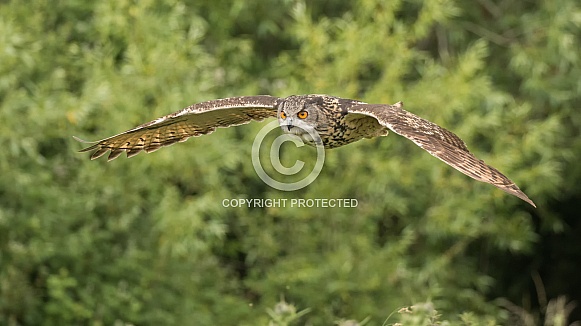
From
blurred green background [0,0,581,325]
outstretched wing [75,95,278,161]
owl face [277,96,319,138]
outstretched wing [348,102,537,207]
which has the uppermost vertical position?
blurred green background [0,0,581,325]

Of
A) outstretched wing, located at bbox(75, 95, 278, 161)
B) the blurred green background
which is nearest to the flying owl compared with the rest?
outstretched wing, located at bbox(75, 95, 278, 161)

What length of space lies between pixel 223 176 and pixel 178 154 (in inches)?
28.7

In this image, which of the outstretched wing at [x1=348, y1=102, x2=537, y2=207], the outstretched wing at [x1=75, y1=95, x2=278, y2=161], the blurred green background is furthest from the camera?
the blurred green background

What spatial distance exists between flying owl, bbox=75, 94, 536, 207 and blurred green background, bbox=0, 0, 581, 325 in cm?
242

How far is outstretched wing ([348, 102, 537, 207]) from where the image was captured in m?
4.26

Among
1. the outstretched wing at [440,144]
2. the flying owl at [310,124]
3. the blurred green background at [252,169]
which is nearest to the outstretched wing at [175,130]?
the flying owl at [310,124]

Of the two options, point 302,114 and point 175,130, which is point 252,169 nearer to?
point 175,130

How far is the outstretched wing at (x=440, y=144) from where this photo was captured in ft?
14.0

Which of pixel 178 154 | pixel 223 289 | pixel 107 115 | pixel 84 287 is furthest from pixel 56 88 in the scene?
pixel 223 289

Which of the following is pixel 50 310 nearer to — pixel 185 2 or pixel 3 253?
pixel 3 253

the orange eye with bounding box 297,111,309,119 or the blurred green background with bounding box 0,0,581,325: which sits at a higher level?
the blurred green background with bounding box 0,0,581,325

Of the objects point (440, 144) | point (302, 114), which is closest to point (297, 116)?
point (302, 114)

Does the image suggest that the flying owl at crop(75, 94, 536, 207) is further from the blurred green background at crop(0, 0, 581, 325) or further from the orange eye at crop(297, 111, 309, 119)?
the blurred green background at crop(0, 0, 581, 325)

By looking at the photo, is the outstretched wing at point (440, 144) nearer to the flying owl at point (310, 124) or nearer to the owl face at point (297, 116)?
the flying owl at point (310, 124)
